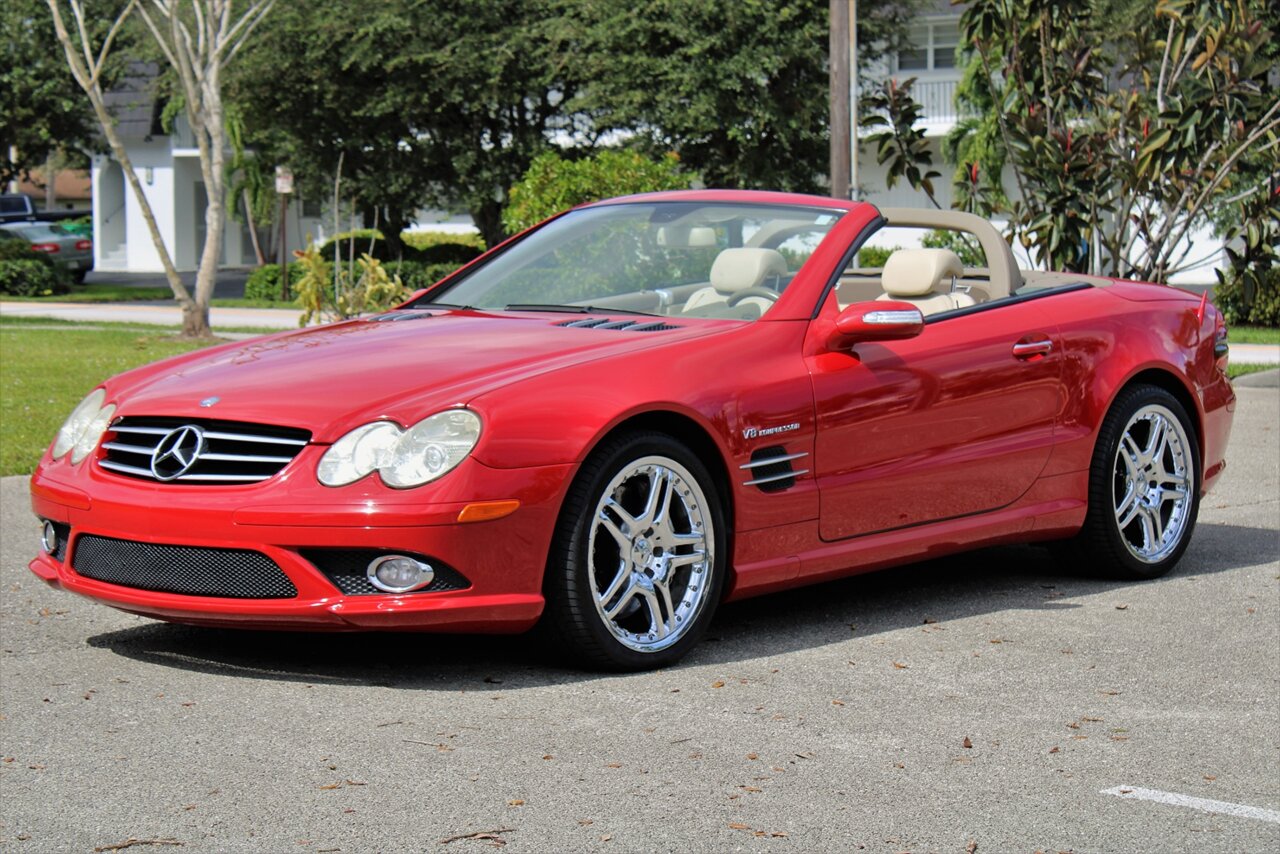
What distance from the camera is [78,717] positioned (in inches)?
200

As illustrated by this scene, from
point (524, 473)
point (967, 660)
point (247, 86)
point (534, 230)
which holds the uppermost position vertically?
point (247, 86)

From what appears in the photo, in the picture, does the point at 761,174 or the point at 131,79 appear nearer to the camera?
the point at 761,174

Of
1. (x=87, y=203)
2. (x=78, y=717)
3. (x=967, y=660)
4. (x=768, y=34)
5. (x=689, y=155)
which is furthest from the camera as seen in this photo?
(x=87, y=203)

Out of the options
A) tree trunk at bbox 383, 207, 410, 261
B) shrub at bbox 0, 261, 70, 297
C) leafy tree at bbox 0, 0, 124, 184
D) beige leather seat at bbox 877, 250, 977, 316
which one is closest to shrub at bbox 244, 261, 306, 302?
tree trunk at bbox 383, 207, 410, 261

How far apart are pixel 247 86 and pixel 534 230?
3005 centimetres

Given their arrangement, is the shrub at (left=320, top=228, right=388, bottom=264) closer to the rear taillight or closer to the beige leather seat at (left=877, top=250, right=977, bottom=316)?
the rear taillight

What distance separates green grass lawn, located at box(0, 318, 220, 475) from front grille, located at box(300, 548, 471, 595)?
227 inches

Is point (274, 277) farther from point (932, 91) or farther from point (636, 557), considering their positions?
point (636, 557)

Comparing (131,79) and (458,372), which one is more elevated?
(131,79)

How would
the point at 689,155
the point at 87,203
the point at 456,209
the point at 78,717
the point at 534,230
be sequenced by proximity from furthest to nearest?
the point at 87,203
the point at 456,209
the point at 689,155
the point at 534,230
the point at 78,717

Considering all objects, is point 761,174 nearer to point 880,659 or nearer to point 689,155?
point 689,155

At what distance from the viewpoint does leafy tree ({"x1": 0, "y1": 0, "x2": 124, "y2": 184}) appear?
1817 inches

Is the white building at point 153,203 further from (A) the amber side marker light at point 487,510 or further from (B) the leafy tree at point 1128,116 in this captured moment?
(A) the amber side marker light at point 487,510

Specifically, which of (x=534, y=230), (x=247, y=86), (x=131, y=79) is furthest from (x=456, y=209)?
(x=534, y=230)
